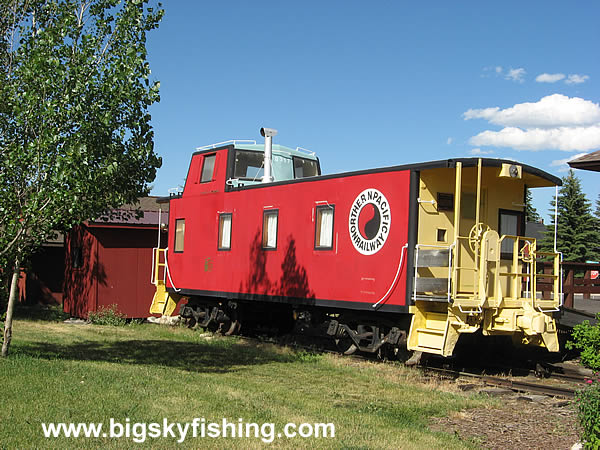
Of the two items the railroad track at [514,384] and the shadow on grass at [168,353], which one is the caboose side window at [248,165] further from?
the railroad track at [514,384]

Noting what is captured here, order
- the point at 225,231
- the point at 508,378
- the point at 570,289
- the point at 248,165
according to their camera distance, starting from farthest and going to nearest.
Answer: the point at 248,165 → the point at 225,231 → the point at 570,289 → the point at 508,378

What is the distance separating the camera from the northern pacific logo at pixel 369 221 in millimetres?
12031

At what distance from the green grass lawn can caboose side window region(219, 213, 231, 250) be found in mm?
2863

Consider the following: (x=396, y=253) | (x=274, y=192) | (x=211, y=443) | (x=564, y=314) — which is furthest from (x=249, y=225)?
(x=211, y=443)

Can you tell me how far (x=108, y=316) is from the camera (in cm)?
1909

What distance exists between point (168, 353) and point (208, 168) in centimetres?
554

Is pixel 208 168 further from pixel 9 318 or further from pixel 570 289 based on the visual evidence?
pixel 570 289

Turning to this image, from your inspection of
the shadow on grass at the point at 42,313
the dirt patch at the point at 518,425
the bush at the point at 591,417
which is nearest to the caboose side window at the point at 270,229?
the dirt patch at the point at 518,425

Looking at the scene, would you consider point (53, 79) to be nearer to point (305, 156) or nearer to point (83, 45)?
point (83, 45)

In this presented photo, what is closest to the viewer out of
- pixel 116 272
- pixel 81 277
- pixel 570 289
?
pixel 570 289

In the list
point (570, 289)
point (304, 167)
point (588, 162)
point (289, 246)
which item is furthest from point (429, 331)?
point (304, 167)

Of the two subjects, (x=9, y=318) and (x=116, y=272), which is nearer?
(x=9, y=318)

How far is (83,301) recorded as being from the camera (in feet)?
64.5

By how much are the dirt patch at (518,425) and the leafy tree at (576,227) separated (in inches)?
1386
